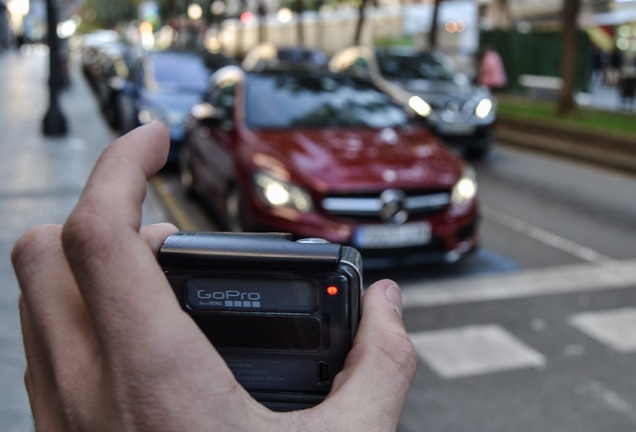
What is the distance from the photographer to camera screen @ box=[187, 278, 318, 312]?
0.95 m

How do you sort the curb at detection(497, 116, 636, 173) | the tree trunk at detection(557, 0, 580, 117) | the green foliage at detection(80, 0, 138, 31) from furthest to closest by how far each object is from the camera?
the green foliage at detection(80, 0, 138, 31), the tree trunk at detection(557, 0, 580, 117), the curb at detection(497, 116, 636, 173)

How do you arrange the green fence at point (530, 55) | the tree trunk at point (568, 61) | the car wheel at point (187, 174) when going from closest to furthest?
the car wheel at point (187, 174) → the tree trunk at point (568, 61) → the green fence at point (530, 55)

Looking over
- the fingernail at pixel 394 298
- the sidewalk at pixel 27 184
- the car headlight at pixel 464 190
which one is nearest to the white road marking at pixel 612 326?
the car headlight at pixel 464 190

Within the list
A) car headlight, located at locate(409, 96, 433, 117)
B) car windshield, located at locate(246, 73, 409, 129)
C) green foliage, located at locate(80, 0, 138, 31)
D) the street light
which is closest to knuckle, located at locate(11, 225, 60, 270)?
car windshield, located at locate(246, 73, 409, 129)

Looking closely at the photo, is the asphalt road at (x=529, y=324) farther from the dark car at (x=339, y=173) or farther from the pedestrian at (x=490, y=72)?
the pedestrian at (x=490, y=72)

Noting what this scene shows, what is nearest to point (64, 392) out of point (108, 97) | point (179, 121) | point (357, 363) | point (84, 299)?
point (84, 299)

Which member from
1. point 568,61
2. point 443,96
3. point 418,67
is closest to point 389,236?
point 443,96

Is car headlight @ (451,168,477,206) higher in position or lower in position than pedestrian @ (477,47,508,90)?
higher

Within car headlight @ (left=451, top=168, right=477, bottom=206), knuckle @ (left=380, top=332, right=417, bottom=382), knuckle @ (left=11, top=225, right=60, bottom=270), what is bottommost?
car headlight @ (left=451, top=168, right=477, bottom=206)

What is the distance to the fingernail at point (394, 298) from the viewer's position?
37.2 inches

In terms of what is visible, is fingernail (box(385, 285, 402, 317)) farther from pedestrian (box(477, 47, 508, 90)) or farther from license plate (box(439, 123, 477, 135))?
pedestrian (box(477, 47, 508, 90))

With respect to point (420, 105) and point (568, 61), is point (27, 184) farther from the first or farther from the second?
point (568, 61)

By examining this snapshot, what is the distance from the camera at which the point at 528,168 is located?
12852mm

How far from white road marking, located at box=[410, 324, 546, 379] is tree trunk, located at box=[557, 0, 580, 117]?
1230 cm
